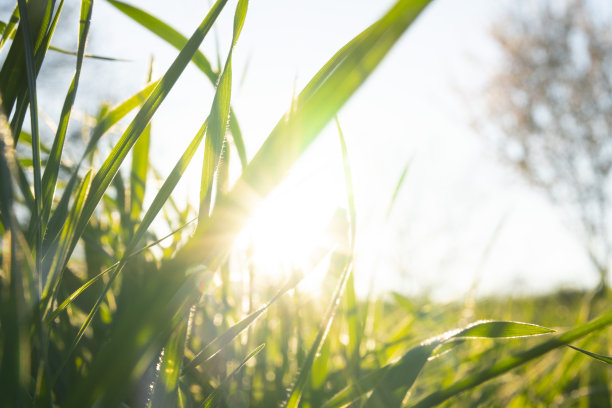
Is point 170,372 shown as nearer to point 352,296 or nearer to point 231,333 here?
point 231,333

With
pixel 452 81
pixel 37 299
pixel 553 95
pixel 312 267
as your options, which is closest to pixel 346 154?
pixel 312 267

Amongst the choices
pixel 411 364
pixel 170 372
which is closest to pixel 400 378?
pixel 411 364

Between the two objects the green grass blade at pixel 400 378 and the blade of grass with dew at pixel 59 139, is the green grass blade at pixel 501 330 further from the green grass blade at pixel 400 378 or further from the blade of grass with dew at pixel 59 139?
the blade of grass with dew at pixel 59 139

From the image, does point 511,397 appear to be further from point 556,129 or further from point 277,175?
point 556,129

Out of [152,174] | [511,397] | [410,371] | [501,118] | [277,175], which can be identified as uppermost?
[501,118]

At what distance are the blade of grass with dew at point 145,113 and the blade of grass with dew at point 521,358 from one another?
0.19 meters

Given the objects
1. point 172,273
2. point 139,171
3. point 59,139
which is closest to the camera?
point 172,273

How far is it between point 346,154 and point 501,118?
336 inches

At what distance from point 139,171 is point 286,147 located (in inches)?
12.1

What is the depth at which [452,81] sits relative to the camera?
324 inches

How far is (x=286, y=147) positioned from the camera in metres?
0.14

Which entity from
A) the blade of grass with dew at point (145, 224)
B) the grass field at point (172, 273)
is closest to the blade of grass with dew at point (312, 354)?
the grass field at point (172, 273)

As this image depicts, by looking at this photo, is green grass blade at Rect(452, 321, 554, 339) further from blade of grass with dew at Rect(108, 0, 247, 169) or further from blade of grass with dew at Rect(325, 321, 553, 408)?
blade of grass with dew at Rect(108, 0, 247, 169)

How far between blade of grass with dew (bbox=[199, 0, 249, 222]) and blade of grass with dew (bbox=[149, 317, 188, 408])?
66mm
